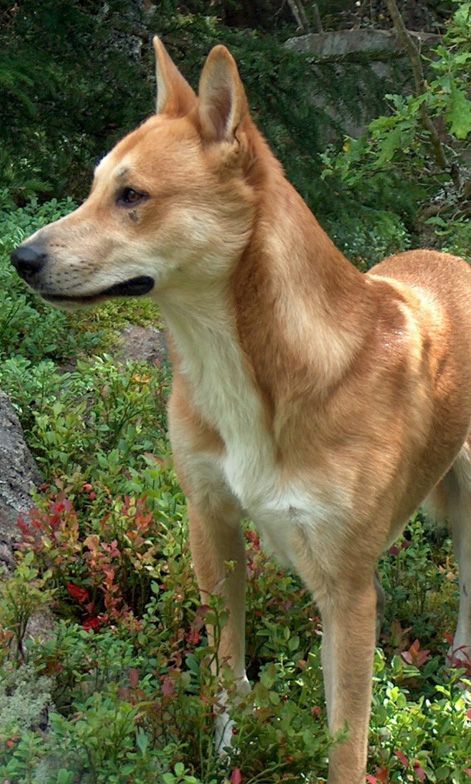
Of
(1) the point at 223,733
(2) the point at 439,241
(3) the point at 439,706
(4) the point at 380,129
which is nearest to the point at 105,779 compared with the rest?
(1) the point at 223,733

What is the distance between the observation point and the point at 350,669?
128 inches

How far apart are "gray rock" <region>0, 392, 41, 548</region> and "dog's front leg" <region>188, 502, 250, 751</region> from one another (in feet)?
3.05

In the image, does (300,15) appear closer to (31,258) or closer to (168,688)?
(31,258)

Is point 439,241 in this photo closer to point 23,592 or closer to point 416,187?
point 416,187

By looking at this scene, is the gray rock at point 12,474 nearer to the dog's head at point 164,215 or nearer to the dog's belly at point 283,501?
the dog's belly at point 283,501

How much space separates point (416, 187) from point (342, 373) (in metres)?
3.68

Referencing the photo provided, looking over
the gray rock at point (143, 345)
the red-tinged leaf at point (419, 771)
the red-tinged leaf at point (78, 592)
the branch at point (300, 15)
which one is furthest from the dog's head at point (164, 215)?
the branch at point (300, 15)

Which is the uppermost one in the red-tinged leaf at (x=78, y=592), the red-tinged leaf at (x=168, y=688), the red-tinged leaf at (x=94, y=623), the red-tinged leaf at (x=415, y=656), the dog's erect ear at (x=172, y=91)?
the dog's erect ear at (x=172, y=91)

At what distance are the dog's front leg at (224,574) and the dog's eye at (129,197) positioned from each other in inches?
40.7

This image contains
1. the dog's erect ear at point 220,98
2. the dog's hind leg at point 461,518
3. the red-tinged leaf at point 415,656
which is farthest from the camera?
the dog's hind leg at point 461,518

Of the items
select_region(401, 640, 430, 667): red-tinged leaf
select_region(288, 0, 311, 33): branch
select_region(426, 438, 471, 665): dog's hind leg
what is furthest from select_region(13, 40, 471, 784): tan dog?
select_region(288, 0, 311, 33): branch

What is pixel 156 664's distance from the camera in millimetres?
3604

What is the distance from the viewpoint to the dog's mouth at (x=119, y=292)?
2980 mm

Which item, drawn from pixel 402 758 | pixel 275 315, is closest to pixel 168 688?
pixel 402 758
